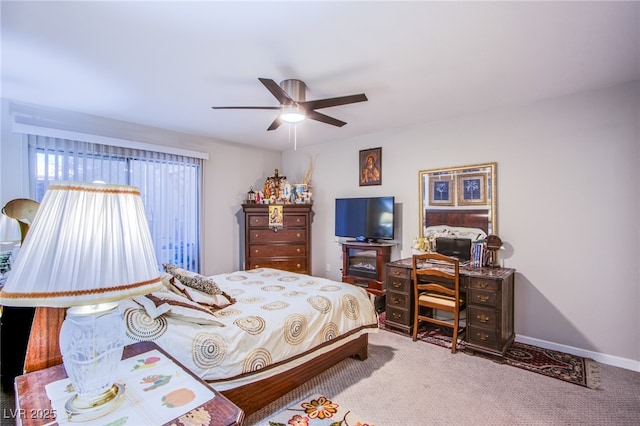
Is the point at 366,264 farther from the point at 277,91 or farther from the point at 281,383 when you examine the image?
the point at 277,91

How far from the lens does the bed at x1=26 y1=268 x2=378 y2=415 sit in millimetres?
1725

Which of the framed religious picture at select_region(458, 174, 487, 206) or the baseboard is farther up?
the framed religious picture at select_region(458, 174, 487, 206)

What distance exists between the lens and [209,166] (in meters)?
4.62

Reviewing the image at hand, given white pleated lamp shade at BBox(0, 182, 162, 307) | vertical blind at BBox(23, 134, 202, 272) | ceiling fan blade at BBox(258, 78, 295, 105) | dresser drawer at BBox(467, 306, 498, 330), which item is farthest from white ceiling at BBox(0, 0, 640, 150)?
dresser drawer at BBox(467, 306, 498, 330)

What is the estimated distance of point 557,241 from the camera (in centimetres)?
295

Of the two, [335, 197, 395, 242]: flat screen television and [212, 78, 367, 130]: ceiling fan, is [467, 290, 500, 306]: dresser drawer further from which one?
[212, 78, 367, 130]: ceiling fan

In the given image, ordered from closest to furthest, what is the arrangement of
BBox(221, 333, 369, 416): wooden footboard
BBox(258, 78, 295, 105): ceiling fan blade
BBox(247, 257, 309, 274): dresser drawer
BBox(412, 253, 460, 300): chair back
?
BBox(221, 333, 369, 416): wooden footboard, BBox(258, 78, 295, 105): ceiling fan blade, BBox(412, 253, 460, 300): chair back, BBox(247, 257, 309, 274): dresser drawer

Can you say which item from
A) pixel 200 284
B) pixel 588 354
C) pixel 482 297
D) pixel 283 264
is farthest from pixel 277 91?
pixel 588 354

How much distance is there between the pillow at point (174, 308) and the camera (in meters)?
1.79

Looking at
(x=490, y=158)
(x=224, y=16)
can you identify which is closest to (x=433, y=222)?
(x=490, y=158)

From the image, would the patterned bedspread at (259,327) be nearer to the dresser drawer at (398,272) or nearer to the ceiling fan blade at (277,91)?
the dresser drawer at (398,272)

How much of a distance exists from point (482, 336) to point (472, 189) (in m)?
1.56

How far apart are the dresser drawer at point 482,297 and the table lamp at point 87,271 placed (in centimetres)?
282

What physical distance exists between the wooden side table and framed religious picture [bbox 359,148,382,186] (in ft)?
11.8
